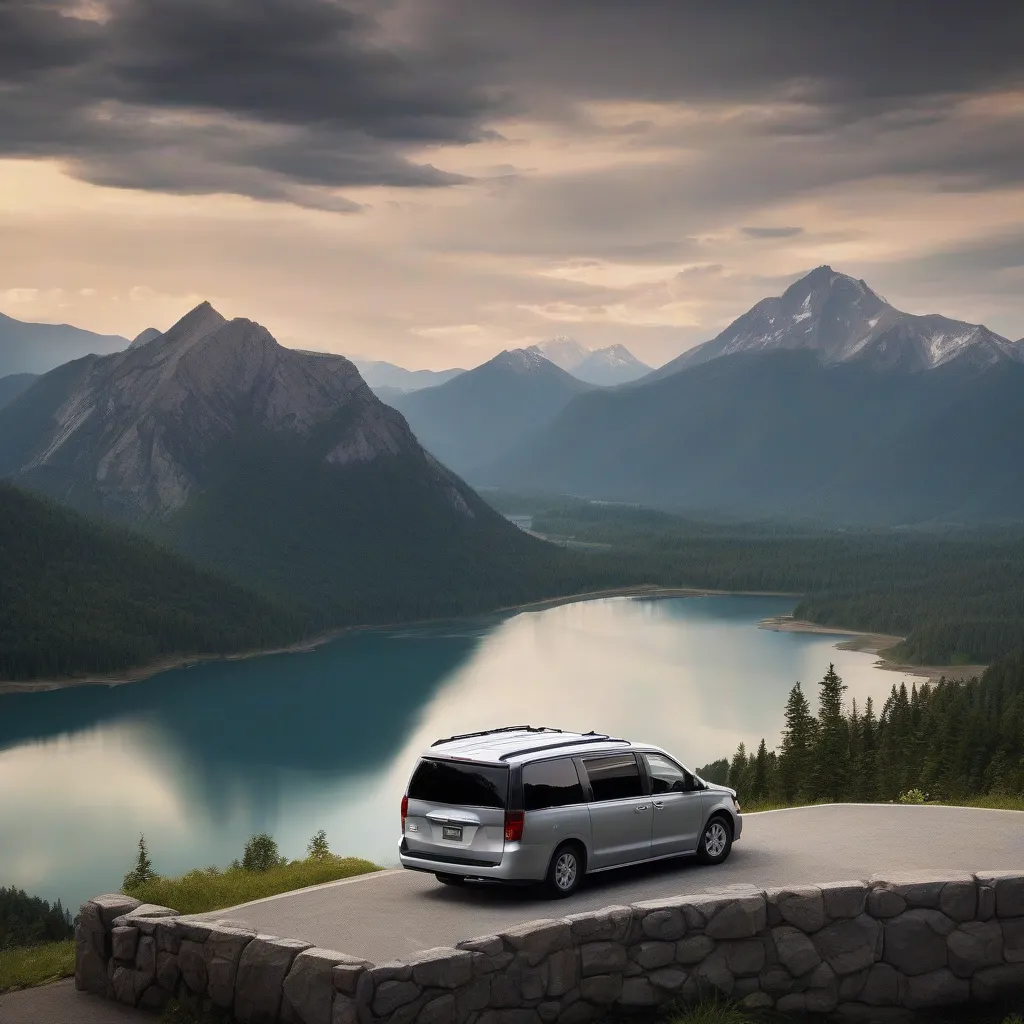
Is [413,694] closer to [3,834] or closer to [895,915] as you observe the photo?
[3,834]

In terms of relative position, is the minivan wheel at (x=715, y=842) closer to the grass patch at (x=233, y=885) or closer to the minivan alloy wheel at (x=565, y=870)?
the minivan alloy wheel at (x=565, y=870)

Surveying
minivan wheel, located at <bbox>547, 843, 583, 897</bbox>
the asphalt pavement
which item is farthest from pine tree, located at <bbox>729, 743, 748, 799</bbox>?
minivan wheel, located at <bbox>547, 843, 583, 897</bbox>

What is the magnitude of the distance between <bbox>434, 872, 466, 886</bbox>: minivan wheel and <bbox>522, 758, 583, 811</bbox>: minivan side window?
1.73 metres

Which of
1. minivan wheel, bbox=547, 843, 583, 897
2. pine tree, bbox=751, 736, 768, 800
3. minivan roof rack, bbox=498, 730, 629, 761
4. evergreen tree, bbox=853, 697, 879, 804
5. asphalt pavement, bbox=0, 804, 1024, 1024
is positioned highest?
minivan roof rack, bbox=498, 730, 629, 761

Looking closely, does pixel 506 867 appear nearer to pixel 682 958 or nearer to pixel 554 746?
pixel 554 746

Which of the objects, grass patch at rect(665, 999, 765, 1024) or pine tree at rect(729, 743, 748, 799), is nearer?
grass patch at rect(665, 999, 765, 1024)

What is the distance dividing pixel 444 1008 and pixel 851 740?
58083mm

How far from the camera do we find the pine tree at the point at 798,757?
62812 millimetres

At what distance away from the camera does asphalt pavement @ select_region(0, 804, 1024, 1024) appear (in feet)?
60.1

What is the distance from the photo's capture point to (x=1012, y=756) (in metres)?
66.6

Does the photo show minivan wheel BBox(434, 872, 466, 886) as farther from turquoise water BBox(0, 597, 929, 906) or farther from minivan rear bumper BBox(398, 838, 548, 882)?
turquoise water BBox(0, 597, 929, 906)

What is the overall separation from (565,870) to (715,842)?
129 inches

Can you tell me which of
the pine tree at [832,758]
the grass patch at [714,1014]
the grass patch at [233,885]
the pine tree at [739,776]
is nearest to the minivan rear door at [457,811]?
the grass patch at [233,885]

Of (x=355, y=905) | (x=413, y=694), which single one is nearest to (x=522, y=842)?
(x=355, y=905)
